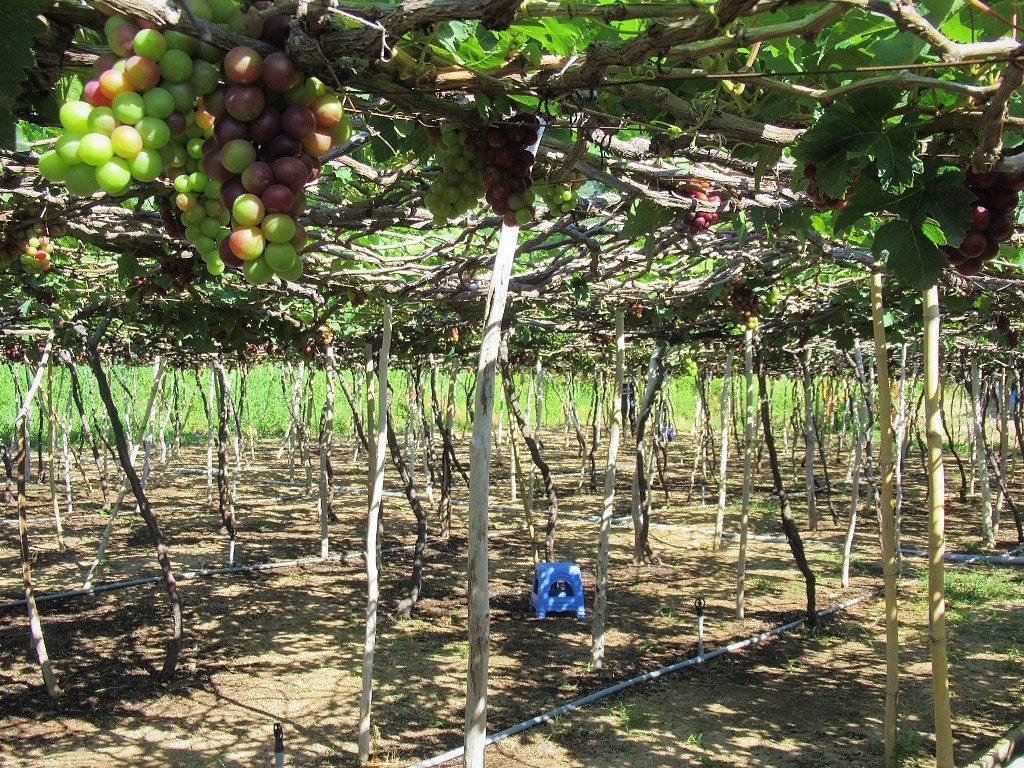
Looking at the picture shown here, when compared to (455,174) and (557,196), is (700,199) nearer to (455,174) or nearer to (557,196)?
(557,196)

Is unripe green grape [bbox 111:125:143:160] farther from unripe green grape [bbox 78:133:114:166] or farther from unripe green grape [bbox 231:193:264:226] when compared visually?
unripe green grape [bbox 231:193:264:226]

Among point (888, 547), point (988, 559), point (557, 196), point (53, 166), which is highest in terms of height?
point (557, 196)

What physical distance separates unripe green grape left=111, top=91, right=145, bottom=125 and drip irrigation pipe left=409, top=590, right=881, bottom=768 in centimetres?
258

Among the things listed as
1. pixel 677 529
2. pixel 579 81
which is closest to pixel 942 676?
pixel 579 81

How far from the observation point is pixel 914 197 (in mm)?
1535

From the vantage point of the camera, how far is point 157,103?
89 cm

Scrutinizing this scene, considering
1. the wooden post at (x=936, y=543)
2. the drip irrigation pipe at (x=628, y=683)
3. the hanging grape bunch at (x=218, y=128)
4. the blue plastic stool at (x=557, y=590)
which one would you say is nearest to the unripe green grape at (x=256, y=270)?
the hanging grape bunch at (x=218, y=128)

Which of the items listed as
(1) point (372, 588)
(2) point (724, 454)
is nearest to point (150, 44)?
(1) point (372, 588)

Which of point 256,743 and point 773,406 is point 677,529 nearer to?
point 256,743

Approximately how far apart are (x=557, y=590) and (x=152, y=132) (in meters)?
5.59

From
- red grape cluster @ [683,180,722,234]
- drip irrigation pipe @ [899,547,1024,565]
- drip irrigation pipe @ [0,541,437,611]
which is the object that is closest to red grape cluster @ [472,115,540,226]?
red grape cluster @ [683,180,722,234]

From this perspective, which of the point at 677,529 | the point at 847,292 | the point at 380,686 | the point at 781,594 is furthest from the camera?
the point at 677,529

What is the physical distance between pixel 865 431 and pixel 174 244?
7.44m

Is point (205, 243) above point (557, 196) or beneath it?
beneath
